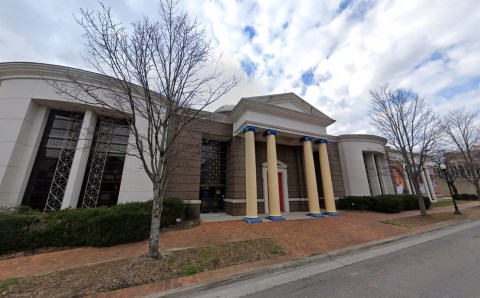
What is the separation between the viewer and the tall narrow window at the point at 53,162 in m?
8.51

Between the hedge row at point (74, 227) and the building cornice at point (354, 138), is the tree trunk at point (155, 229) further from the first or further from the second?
the building cornice at point (354, 138)

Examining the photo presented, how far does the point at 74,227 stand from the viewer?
6.45 meters

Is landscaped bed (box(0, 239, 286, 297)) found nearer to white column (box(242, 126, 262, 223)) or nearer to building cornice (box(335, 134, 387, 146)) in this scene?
white column (box(242, 126, 262, 223))

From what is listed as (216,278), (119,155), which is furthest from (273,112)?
(216,278)

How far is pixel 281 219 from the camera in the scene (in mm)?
10539

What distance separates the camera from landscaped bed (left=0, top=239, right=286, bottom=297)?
3.76 m

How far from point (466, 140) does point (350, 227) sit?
19.3m

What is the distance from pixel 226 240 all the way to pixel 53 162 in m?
9.46

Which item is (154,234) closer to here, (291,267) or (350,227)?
(291,267)

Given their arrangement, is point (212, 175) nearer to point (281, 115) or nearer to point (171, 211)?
point (171, 211)

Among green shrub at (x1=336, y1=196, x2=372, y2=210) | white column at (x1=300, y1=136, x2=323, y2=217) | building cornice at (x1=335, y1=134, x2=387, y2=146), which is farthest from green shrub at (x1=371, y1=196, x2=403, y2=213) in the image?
building cornice at (x1=335, y1=134, x2=387, y2=146)

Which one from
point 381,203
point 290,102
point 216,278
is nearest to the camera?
point 216,278

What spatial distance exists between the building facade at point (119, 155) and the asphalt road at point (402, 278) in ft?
19.2

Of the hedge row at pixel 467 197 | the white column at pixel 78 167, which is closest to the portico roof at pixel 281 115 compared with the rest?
the white column at pixel 78 167
